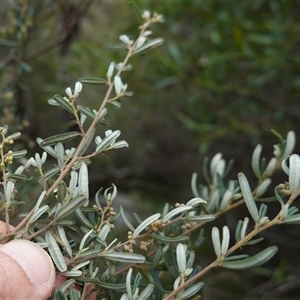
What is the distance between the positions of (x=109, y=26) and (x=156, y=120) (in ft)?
2.49

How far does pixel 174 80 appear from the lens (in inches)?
61.4

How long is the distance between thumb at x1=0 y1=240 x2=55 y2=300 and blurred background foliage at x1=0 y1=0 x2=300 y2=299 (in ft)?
1.63

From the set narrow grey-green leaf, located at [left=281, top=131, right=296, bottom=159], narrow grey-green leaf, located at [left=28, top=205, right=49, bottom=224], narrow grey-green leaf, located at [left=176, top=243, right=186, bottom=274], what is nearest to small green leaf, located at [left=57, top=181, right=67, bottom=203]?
narrow grey-green leaf, located at [left=28, top=205, right=49, bottom=224]

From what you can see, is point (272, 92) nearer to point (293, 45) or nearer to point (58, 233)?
point (293, 45)

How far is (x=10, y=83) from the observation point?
1255 mm

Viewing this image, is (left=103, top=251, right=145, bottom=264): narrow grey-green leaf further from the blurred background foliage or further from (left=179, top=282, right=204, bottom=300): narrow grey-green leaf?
the blurred background foliage

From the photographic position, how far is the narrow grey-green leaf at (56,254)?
1.65 feet

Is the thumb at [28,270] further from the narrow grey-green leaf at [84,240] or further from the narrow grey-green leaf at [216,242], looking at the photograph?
the narrow grey-green leaf at [216,242]

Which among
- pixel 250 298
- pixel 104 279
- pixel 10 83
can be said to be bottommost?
pixel 250 298

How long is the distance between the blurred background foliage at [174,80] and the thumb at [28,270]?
498mm

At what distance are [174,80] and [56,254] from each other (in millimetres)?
1164

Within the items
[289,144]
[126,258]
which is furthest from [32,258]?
[289,144]

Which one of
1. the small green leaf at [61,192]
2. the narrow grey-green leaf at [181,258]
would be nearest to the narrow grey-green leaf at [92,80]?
the small green leaf at [61,192]

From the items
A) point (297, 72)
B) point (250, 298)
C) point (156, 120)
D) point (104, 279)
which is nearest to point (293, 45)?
point (297, 72)
